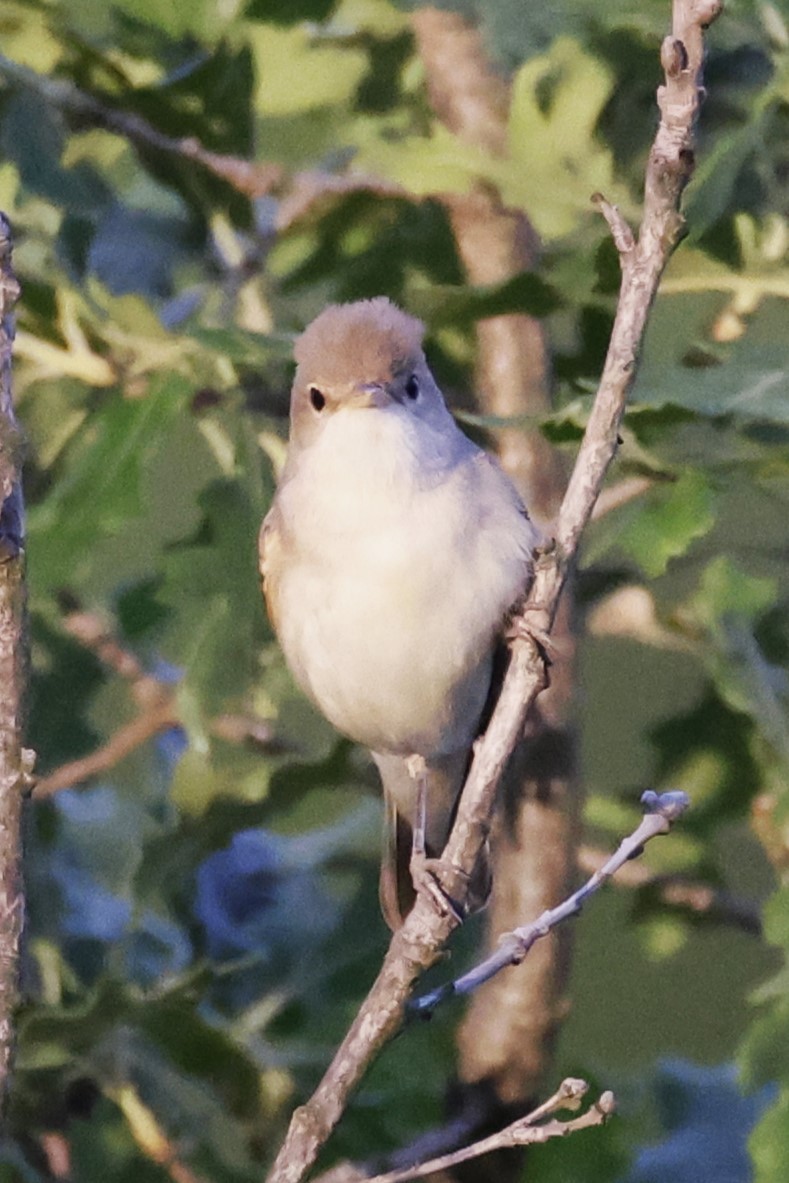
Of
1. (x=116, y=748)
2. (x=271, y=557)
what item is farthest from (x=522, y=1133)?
(x=116, y=748)

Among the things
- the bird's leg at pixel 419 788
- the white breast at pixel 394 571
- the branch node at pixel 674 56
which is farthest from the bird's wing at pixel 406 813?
the branch node at pixel 674 56

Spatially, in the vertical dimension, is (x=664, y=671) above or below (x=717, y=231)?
below

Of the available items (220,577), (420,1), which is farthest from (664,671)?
(420,1)

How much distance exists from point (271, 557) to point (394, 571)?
0.23 metres

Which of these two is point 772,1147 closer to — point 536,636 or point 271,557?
point 536,636

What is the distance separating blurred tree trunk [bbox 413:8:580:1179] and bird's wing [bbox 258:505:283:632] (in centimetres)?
33

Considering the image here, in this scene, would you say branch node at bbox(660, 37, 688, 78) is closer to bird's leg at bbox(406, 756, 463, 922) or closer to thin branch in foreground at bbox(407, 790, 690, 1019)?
thin branch in foreground at bbox(407, 790, 690, 1019)

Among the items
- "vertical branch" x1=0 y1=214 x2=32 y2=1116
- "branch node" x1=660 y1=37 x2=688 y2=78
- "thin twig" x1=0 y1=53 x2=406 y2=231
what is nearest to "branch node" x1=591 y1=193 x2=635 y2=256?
"branch node" x1=660 y1=37 x2=688 y2=78

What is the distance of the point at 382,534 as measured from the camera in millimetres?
2260

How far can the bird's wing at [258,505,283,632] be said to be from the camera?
2396mm

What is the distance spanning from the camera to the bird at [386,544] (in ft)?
7.32

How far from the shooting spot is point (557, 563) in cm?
169

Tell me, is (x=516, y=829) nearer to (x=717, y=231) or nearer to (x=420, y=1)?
(x=717, y=231)

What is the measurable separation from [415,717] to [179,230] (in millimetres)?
781
